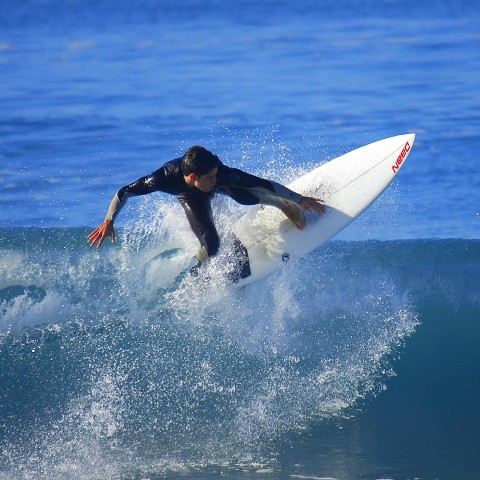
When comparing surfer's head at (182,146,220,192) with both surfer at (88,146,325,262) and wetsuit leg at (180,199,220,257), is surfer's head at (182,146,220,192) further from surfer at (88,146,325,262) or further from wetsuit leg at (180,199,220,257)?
wetsuit leg at (180,199,220,257)

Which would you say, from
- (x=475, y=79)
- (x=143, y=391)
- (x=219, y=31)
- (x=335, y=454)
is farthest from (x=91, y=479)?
(x=219, y=31)

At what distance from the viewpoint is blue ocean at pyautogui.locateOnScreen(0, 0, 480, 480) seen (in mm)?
6211

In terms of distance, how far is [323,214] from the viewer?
24.4 feet

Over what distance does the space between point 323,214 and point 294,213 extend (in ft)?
0.98

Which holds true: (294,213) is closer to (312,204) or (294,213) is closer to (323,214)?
(312,204)

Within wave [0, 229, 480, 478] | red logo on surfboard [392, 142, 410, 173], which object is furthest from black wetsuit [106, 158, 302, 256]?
red logo on surfboard [392, 142, 410, 173]

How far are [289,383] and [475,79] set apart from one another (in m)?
12.3

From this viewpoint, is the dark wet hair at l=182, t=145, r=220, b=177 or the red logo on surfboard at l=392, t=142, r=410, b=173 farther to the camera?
the red logo on surfboard at l=392, t=142, r=410, b=173

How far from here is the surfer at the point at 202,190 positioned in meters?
6.28

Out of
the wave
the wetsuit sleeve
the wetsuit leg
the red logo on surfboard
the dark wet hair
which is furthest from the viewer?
the red logo on surfboard

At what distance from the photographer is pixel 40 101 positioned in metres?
17.2

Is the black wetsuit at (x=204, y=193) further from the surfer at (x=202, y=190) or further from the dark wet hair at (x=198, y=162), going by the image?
the dark wet hair at (x=198, y=162)

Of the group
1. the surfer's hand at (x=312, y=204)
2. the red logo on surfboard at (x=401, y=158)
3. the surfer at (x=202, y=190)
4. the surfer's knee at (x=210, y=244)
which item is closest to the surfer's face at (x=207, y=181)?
the surfer at (x=202, y=190)

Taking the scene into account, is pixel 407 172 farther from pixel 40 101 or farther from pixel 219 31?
pixel 219 31
